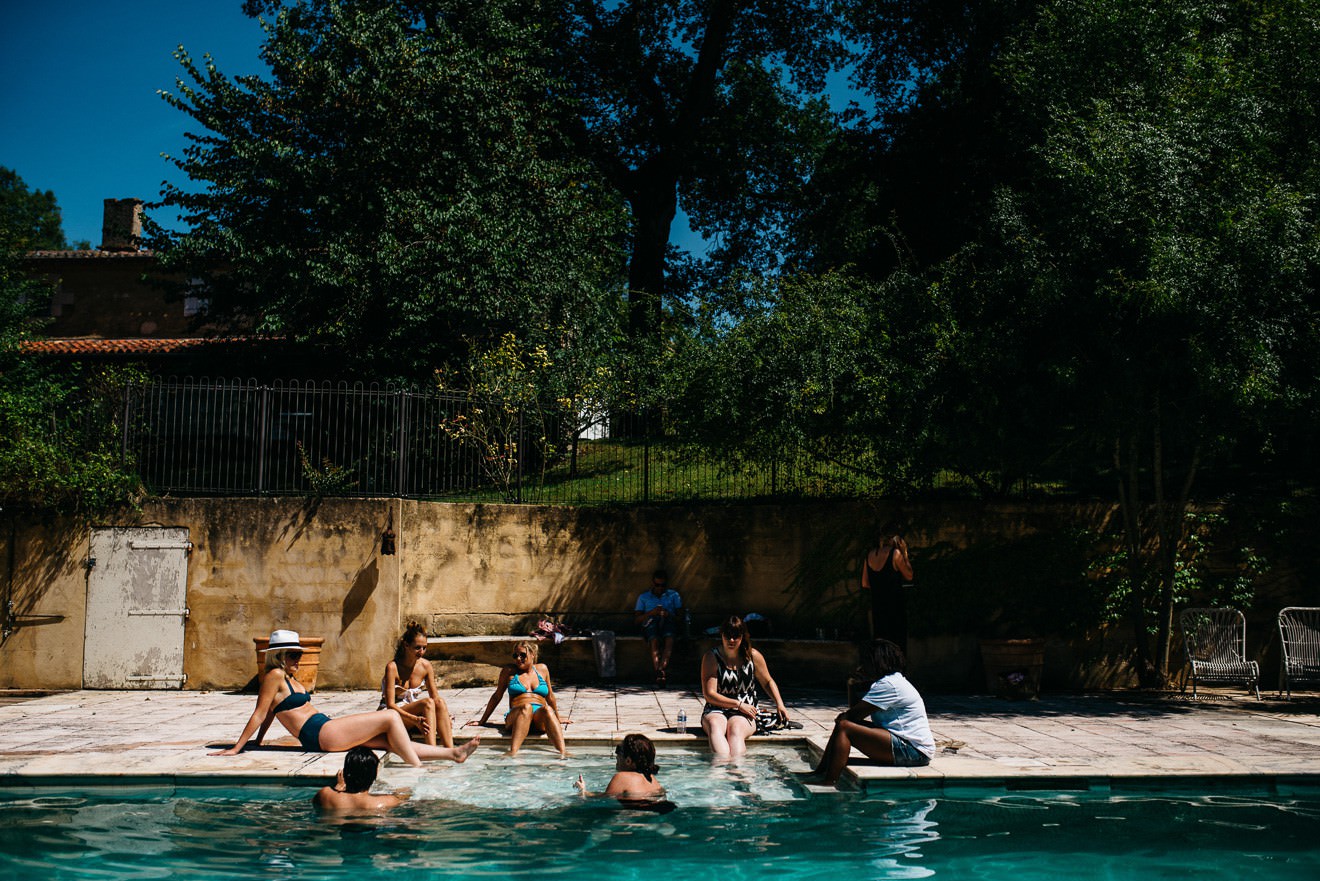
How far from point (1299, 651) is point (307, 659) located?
13.0 metres

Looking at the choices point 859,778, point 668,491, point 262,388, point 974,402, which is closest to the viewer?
point 859,778

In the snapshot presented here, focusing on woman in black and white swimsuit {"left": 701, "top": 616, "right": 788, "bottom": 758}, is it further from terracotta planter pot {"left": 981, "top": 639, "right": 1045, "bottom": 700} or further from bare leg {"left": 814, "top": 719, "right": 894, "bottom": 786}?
terracotta planter pot {"left": 981, "top": 639, "right": 1045, "bottom": 700}

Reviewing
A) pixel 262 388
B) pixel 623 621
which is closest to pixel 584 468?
pixel 623 621

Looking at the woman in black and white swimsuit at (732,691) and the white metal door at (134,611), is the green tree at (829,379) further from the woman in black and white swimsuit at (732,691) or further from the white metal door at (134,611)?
the white metal door at (134,611)

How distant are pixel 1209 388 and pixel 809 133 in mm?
24317

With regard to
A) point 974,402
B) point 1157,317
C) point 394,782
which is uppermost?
point 1157,317

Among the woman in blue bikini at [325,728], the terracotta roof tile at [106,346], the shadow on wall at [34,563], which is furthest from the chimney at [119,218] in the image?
the woman in blue bikini at [325,728]

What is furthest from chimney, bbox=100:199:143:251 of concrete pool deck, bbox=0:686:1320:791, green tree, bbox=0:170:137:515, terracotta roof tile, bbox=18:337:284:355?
concrete pool deck, bbox=0:686:1320:791

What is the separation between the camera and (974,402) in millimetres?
13453

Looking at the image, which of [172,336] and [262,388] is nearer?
[262,388]

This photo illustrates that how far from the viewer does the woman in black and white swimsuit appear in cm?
998

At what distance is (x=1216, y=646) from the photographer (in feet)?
44.4

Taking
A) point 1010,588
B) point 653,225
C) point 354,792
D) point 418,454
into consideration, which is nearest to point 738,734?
point 354,792

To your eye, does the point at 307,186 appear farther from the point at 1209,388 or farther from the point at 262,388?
the point at 1209,388
